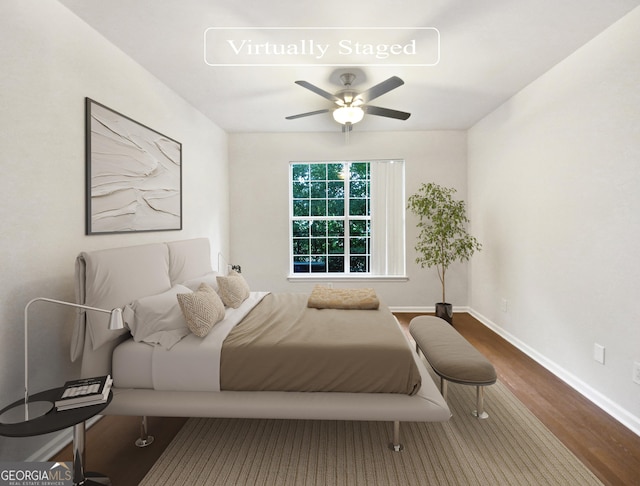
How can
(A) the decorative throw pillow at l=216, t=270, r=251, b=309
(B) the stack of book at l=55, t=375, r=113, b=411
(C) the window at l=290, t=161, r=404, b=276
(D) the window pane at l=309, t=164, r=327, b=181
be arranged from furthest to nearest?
(D) the window pane at l=309, t=164, r=327, b=181 < (C) the window at l=290, t=161, r=404, b=276 < (A) the decorative throw pillow at l=216, t=270, r=251, b=309 < (B) the stack of book at l=55, t=375, r=113, b=411

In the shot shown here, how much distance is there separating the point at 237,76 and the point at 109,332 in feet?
7.76

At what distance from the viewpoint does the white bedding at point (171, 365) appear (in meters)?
1.90

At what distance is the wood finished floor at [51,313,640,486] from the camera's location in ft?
5.69

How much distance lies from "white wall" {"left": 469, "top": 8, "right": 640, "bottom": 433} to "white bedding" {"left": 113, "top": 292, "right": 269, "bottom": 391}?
2.70 meters

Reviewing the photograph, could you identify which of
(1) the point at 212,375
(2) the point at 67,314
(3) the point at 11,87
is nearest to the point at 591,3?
(1) the point at 212,375

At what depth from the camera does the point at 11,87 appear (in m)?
1.67

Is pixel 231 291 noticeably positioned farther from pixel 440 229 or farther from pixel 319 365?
pixel 440 229

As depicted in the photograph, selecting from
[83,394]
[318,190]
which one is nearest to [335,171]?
[318,190]

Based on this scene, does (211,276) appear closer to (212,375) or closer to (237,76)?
(212,375)

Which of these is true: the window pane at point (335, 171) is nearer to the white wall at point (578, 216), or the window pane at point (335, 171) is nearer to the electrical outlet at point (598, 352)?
the white wall at point (578, 216)

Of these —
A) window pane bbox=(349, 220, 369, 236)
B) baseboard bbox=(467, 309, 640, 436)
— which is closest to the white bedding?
baseboard bbox=(467, 309, 640, 436)

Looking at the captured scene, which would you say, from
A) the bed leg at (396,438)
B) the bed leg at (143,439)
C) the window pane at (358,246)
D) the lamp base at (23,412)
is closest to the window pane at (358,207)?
the window pane at (358,246)

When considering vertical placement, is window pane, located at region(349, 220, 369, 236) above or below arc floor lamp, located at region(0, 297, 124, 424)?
above

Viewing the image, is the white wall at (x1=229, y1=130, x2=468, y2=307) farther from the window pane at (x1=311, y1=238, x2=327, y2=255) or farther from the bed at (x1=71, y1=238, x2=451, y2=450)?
the bed at (x1=71, y1=238, x2=451, y2=450)
